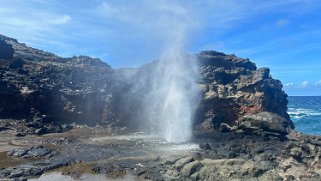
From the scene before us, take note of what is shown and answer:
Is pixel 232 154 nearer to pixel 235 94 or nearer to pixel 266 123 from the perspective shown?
pixel 266 123

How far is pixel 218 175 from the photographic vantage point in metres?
26.1

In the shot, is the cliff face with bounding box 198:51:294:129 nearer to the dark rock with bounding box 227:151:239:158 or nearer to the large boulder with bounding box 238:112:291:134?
the large boulder with bounding box 238:112:291:134

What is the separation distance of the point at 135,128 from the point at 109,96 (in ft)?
25.9

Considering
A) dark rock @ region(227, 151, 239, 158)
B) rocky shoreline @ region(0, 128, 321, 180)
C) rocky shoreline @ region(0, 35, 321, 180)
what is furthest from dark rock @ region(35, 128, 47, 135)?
dark rock @ region(227, 151, 239, 158)

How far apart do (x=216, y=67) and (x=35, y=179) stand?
4718 centimetres

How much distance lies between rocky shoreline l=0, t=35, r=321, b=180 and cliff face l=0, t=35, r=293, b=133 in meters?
0.16

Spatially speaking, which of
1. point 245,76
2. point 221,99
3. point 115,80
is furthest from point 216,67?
point 115,80

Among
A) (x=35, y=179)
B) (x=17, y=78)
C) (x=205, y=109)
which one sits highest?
(x=17, y=78)

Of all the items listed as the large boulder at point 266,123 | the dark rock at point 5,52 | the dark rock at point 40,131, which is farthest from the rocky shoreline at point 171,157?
the dark rock at point 5,52

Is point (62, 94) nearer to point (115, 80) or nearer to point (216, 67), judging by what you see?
point (115, 80)

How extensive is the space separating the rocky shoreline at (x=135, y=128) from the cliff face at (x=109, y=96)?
0.51 feet

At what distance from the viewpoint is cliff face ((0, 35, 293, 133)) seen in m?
56.7

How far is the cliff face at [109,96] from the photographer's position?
56688 millimetres

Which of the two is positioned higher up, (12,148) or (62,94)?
(62,94)
